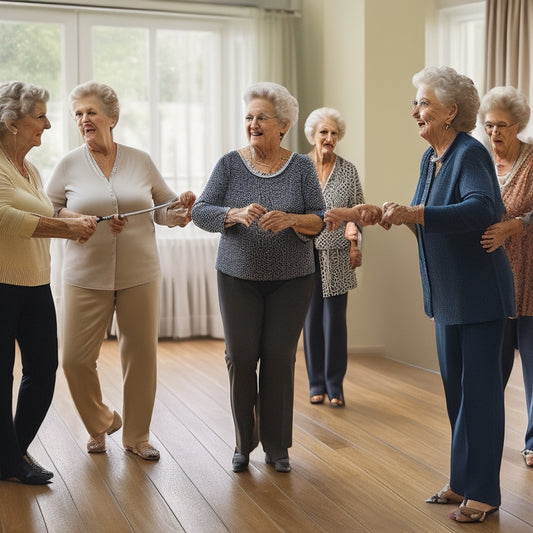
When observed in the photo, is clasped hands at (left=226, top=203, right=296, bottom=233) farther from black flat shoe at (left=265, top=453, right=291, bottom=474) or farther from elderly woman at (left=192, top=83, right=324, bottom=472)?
black flat shoe at (left=265, top=453, right=291, bottom=474)

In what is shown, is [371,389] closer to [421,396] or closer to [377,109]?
[421,396]

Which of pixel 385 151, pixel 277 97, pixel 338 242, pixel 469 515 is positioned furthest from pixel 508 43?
pixel 469 515

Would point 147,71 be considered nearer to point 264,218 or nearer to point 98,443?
point 98,443

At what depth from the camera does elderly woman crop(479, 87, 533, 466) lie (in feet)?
11.7

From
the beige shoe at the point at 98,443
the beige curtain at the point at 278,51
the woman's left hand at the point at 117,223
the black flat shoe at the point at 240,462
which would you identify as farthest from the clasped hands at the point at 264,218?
the beige curtain at the point at 278,51

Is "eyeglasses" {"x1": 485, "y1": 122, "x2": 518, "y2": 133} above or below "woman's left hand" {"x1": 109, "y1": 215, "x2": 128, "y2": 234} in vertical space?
above

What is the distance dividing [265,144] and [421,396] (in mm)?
2180

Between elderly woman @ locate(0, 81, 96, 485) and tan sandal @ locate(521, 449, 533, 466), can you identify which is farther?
tan sandal @ locate(521, 449, 533, 466)

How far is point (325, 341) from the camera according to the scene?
4785mm

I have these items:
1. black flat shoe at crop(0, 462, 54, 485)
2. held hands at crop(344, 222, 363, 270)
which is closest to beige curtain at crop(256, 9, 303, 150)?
held hands at crop(344, 222, 363, 270)

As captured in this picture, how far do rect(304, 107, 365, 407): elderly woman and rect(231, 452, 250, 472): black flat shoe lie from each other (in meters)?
1.24

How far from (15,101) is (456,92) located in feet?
5.56

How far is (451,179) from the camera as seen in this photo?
2.81 m

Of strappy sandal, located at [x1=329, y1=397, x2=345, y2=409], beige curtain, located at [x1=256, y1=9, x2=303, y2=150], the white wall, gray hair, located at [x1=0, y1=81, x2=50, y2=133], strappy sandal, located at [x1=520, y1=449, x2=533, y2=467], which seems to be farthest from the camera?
beige curtain, located at [x1=256, y1=9, x2=303, y2=150]
